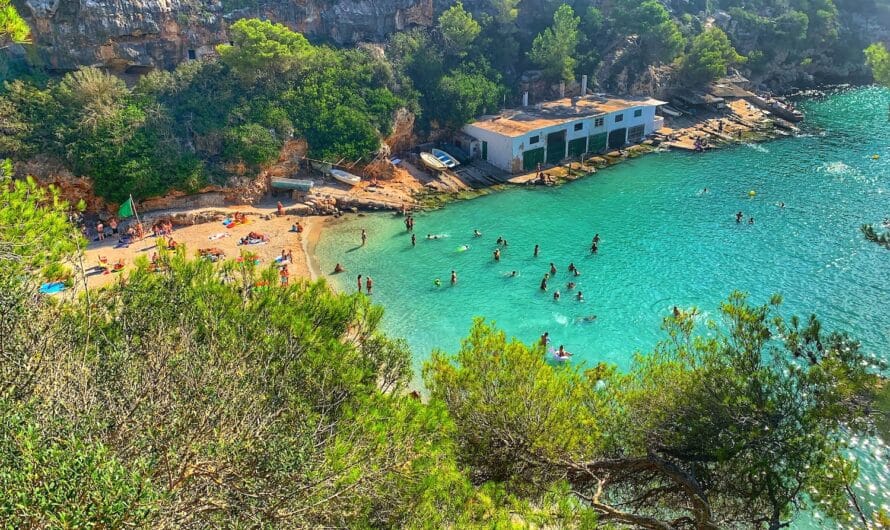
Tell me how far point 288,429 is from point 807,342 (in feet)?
37.9

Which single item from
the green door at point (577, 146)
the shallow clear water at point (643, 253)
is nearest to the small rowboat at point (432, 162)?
the shallow clear water at point (643, 253)

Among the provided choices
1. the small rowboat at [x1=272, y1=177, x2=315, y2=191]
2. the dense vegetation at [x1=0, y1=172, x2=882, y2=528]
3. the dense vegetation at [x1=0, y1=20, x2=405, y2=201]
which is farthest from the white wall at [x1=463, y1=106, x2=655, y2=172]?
the dense vegetation at [x1=0, y1=172, x2=882, y2=528]

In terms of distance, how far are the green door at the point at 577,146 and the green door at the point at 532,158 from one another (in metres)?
3.31

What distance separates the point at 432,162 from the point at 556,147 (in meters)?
11.2

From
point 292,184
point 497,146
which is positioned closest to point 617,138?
point 497,146

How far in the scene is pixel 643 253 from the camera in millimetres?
35000

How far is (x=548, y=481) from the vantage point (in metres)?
14.0

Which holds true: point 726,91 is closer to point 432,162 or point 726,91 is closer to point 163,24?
point 432,162

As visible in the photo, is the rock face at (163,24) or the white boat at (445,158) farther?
the white boat at (445,158)

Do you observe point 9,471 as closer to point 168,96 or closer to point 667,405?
point 667,405

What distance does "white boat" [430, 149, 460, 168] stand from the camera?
156 ft

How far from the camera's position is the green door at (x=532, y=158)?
48.0 meters

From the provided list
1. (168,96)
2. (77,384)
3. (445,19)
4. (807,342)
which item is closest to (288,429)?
(77,384)

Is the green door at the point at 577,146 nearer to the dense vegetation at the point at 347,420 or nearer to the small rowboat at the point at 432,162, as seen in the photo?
the small rowboat at the point at 432,162
